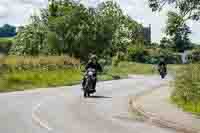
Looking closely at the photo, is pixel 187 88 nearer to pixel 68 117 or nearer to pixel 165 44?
pixel 68 117

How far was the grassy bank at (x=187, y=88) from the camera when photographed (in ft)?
67.1

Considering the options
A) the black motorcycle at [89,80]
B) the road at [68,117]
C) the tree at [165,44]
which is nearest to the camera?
the road at [68,117]

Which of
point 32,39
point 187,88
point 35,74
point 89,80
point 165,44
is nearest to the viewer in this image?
point 187,88

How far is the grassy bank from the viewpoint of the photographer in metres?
20.5

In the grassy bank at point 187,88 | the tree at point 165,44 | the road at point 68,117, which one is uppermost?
the tree at point 165,44

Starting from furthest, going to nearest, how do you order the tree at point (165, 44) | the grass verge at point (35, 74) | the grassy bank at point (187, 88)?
the tree at point (165, 44) < the grass verge at point (35, 74) < the grassy bank at point (187, 88)

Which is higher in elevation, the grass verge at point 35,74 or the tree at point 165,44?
the tree at point 165,44

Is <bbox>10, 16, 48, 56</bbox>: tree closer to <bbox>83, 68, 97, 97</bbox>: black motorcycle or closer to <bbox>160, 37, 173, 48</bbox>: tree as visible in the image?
<bbox>160, 37, 173, 48</bbox>: tree

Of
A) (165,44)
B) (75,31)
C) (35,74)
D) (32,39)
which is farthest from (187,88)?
(165,44)

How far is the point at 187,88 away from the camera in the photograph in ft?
69.9

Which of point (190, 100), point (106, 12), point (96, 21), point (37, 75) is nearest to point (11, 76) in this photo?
point (37, 75)

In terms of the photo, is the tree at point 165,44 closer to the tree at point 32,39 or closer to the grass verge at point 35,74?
the tree at point 32,39

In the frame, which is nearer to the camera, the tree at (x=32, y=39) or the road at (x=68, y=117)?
the road at (x=68, y=117)

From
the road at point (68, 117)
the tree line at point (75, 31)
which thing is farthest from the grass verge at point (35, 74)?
the tree line at point (75, 31)
